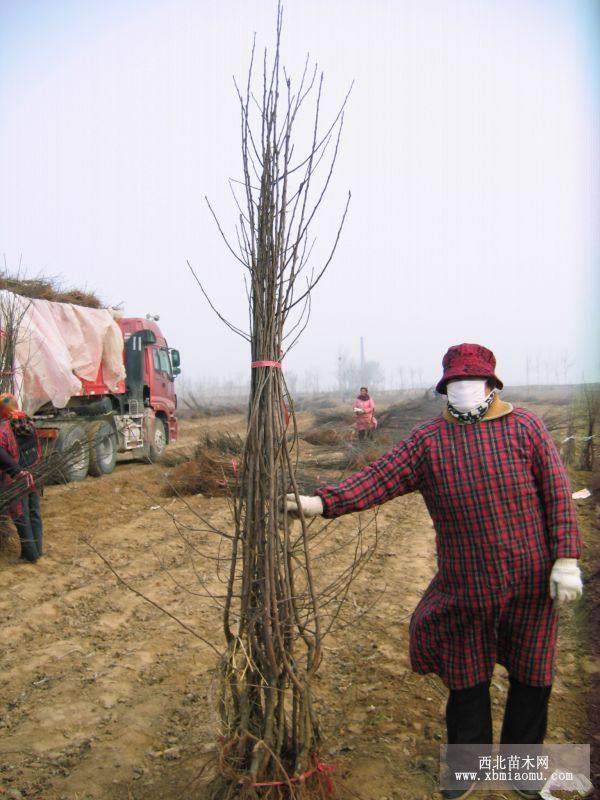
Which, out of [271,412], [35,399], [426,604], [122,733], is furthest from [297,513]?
[35,399]

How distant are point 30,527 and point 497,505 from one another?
4268mm

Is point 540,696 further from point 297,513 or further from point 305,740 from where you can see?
point 297,513

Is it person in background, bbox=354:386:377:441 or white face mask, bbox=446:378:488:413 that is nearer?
white face mask, bbox=446:378:488:413

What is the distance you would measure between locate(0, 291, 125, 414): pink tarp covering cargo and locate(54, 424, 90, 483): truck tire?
1.55ft

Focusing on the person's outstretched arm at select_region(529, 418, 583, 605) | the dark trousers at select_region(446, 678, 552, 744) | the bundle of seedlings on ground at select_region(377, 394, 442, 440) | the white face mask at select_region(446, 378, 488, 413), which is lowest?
the bundle of seedlings on ground at select_region(377, 394, 442, 440)

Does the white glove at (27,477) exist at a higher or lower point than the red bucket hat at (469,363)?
lower

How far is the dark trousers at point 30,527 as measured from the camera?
17.0ft

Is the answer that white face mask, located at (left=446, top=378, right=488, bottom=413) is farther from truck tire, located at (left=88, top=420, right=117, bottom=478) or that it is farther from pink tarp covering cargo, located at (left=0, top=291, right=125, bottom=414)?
truck tire, located at (left=88, top=420, right=117, bottom=478)

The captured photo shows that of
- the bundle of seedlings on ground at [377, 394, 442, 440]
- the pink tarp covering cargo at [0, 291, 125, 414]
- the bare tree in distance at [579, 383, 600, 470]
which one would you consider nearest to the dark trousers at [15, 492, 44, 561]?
the pink tarp covering cargo at [0, 291, 125, 414]

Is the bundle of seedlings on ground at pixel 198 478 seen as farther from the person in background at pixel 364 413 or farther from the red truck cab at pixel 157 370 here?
the person in background at pixel 364 413

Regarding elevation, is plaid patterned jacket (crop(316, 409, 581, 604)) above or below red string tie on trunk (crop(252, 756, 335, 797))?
above

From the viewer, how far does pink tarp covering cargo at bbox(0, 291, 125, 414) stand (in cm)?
755

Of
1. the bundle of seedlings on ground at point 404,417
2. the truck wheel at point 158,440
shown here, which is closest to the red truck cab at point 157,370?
the truck wheel at point 158,440

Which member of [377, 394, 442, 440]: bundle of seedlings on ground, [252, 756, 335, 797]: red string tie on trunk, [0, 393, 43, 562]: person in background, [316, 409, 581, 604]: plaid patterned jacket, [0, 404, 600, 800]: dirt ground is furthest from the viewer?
[377, 394, 442, 440]: bundle of seedlings on ground
